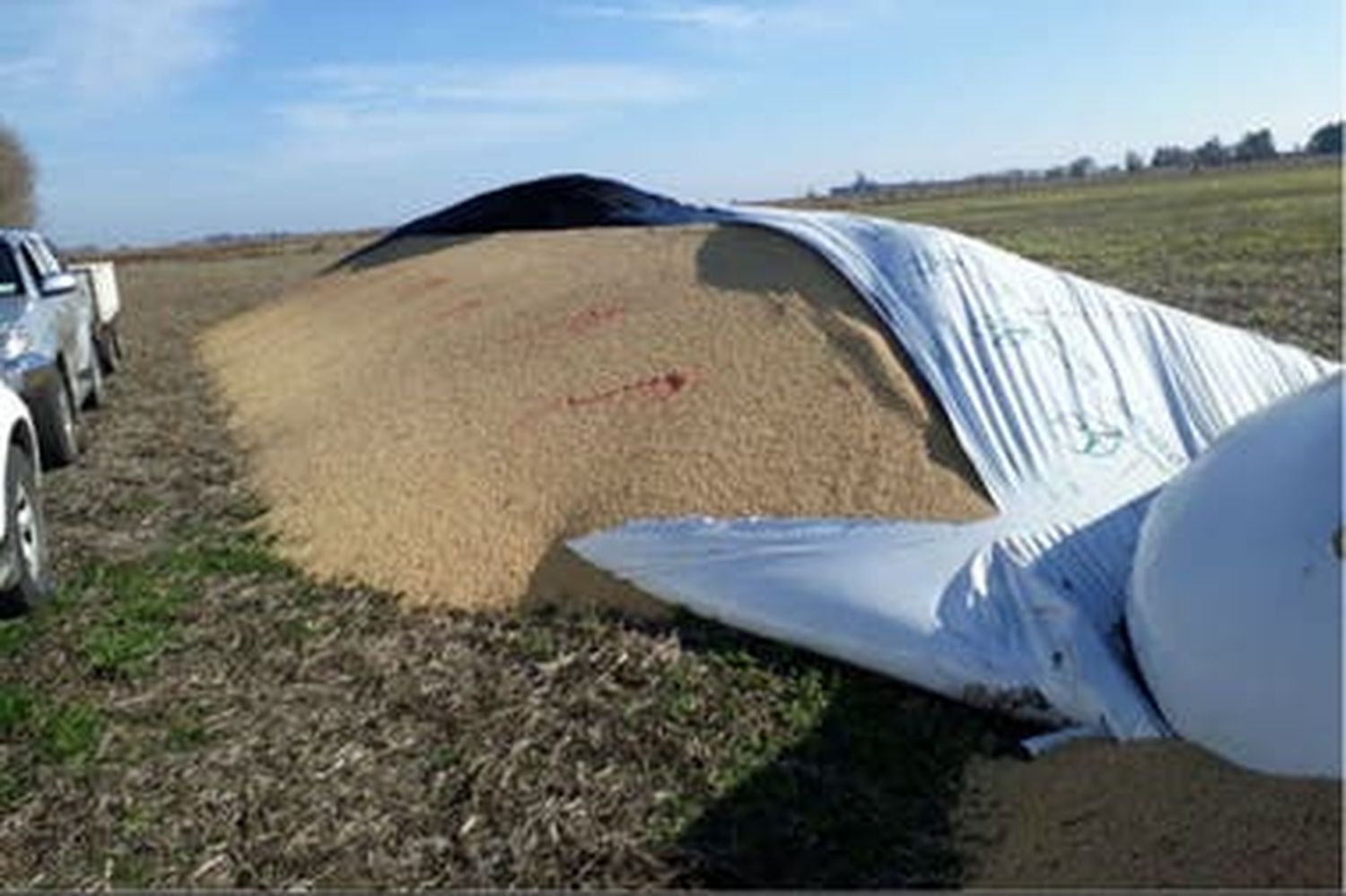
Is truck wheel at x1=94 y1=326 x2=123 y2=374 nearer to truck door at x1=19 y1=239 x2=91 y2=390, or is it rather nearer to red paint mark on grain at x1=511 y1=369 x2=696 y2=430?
truck door at x1=19 y1=239 x2=91 y2=390

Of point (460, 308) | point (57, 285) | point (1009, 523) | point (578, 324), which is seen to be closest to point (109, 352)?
point (460, 308)

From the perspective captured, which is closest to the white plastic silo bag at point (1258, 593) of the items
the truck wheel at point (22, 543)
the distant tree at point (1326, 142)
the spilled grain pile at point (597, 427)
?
the spilled grain pile at point (597, 427)

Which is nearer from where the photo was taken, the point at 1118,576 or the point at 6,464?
the point at 1118,576

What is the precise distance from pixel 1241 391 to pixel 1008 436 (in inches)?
64.8

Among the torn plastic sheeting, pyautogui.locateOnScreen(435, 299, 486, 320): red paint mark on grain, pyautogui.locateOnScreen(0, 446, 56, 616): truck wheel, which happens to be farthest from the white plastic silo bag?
pyautogui.locateOnScreen(435, 299, 486, 320): red paint mark on grain

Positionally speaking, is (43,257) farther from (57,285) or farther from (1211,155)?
(1211,155)

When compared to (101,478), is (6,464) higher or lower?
higher

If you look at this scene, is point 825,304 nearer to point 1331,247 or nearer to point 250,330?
point 250,330

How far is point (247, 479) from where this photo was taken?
8.58 m

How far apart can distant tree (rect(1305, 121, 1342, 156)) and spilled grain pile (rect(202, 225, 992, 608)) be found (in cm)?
11090

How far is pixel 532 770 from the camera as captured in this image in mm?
4262

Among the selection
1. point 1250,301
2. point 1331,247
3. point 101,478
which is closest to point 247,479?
point 101,478

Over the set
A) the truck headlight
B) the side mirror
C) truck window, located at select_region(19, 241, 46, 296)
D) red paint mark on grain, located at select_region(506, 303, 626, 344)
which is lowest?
red paint mark on grain, located at select_region(506, 303, 626, 344)

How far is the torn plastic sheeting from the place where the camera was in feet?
15.4
